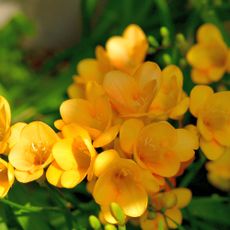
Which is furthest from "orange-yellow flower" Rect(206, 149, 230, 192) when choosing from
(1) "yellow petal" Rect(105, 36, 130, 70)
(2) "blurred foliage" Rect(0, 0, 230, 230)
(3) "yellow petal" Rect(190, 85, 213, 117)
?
(1) "yellow petal" Rect(105, 36, 130, 70)

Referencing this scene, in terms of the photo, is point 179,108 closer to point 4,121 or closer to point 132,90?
point 132,90

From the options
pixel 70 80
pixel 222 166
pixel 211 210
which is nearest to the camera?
pixel 222 166

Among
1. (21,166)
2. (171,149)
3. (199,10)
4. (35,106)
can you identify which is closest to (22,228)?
(21,166)

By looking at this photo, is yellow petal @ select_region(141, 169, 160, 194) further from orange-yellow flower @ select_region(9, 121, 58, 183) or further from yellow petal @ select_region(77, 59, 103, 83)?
yellow petal @ select_region(77, 59, 103, 83)

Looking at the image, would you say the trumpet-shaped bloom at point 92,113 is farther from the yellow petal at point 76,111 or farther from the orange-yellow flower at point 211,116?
the orange-yellow flower at point 211,116

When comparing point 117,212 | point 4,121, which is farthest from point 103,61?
point 117,212

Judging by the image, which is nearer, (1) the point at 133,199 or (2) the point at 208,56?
(1) the point at 133,199

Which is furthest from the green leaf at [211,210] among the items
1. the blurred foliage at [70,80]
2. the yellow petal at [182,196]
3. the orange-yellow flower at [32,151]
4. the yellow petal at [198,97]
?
the orange-yellow flower at [32,151]
